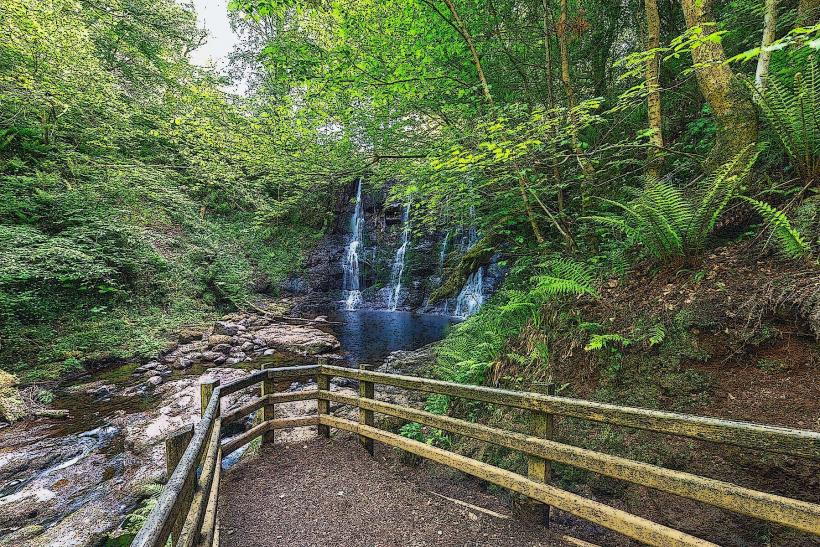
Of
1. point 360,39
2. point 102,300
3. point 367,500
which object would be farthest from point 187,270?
point 367,500

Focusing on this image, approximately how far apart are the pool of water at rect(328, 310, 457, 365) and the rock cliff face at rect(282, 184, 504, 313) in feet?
5.75

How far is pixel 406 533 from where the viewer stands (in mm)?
3191

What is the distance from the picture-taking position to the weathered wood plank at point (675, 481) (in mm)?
2008

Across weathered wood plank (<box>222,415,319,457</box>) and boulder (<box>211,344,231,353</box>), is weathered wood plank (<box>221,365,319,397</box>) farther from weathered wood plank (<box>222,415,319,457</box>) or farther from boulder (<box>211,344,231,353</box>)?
boulder (<box>211,344,231,353</box>)

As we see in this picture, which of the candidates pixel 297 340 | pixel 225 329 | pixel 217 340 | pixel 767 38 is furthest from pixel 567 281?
pixel 225 329

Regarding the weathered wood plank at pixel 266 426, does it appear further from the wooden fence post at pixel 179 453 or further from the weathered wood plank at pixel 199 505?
the wooden fence post at pixel 179 453

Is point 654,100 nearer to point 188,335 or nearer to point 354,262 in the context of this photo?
point 188,335

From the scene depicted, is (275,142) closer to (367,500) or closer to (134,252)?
(367,500)

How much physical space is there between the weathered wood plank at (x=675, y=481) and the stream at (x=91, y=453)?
10.4 feet

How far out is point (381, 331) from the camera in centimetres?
1616

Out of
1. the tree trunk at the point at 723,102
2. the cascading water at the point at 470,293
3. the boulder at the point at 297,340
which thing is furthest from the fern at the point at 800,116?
the boulder at the point at 297,340

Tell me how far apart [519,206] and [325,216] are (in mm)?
22590

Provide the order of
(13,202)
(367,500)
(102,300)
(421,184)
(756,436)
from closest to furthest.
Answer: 1. (756,436)
2. (367,500)
3. (421,184)
4. (13,202)
5. (102,300)

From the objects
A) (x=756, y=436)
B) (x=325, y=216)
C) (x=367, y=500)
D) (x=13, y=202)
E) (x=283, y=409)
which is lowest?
(x=283, y=409)
